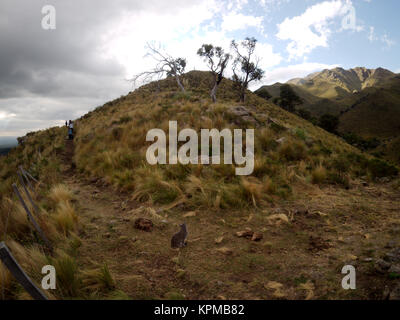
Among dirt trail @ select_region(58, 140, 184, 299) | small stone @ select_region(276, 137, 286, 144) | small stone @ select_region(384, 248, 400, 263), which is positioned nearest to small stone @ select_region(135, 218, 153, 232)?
dirt trail @ select_region(58, 140, 184, 299)

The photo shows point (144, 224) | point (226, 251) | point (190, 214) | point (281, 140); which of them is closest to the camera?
point (226, 251)

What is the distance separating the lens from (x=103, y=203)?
16.2ft

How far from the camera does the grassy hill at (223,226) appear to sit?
231 centimetres

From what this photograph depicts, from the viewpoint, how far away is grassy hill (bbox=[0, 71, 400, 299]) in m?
2.31

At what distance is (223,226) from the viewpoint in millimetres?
3709

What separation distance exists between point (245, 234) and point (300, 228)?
3.07 feet

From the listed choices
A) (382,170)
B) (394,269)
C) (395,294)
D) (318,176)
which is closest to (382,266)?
(394,269)

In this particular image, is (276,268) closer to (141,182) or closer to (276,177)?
(276,177)

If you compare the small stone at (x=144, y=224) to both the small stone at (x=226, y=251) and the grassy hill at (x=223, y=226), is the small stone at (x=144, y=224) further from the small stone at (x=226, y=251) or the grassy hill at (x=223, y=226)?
the small stone at (x=226, y=251)

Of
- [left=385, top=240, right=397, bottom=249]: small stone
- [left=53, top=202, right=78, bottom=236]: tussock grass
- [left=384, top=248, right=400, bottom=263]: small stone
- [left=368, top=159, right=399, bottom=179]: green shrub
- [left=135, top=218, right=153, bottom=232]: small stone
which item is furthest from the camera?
[left=368, top=159, right=399, bottom=179]: green shrub

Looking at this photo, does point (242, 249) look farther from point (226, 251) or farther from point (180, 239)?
point (180, 239)

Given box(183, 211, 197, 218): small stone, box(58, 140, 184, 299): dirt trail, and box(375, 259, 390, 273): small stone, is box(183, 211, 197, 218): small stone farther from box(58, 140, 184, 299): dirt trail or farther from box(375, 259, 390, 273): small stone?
box(375, 259, 390, 273): small stone

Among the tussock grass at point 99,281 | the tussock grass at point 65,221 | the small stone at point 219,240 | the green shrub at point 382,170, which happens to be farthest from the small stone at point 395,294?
the green shrub at point 382,170
